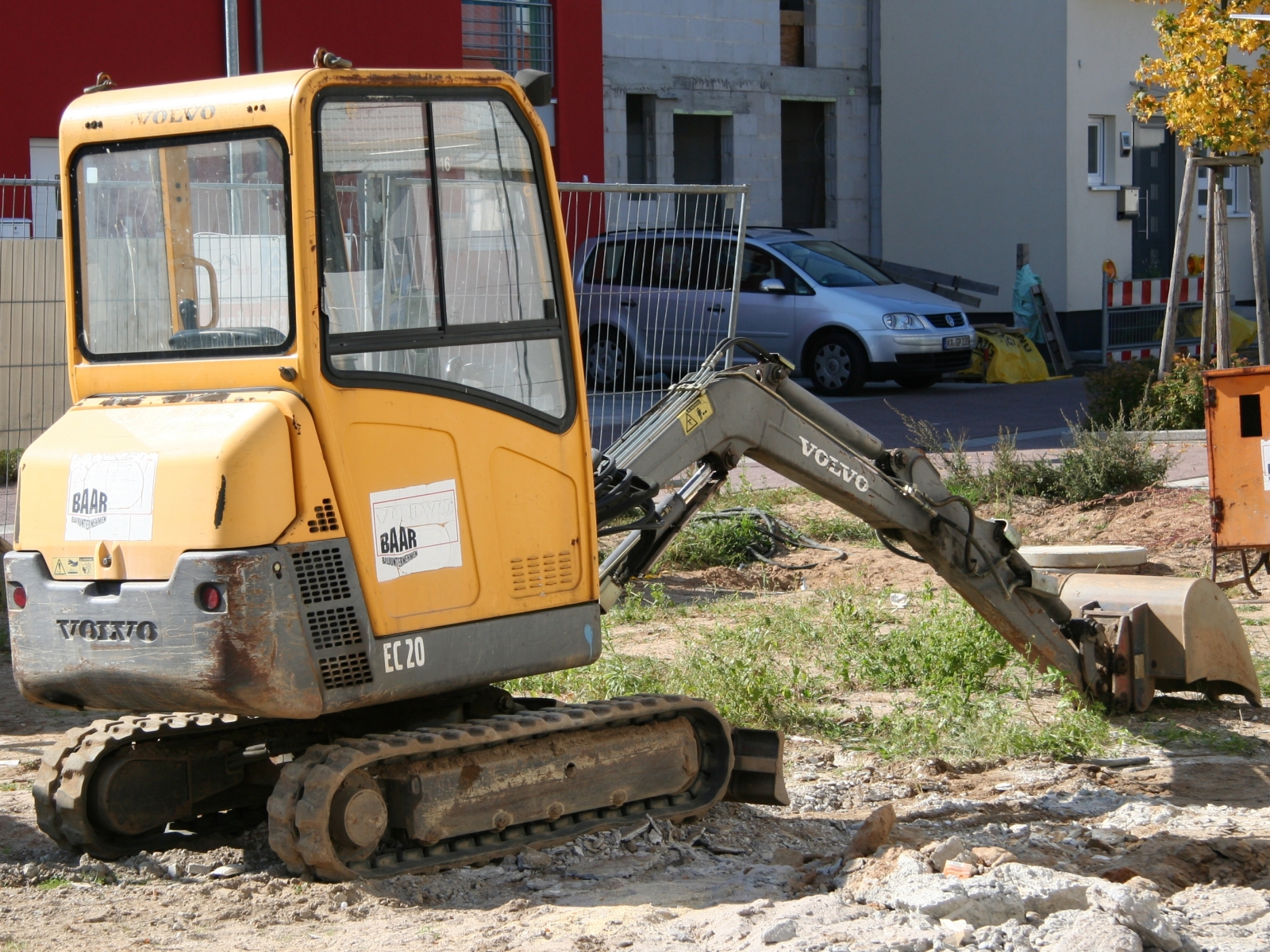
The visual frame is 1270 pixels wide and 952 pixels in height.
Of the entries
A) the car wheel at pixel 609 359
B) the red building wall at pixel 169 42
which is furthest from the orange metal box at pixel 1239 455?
the red building wall at pixel 169 42

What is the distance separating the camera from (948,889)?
15.1ft

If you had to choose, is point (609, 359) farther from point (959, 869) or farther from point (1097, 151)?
point (1097, 151)

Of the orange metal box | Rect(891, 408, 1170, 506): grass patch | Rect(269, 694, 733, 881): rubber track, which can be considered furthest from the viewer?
Rect(891, 408, 1170, 506): grass patch

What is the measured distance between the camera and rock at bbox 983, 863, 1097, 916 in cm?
452

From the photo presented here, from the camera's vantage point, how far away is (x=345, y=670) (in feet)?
15.9

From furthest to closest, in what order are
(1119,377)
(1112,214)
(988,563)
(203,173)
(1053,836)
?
(1112,214)
(1119,377)
(988,563)
(1053,836)
(203,173)

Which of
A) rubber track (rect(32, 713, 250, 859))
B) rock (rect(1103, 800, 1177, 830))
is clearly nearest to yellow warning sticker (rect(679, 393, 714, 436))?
rubber track (rect(32, 713, 250, 859))

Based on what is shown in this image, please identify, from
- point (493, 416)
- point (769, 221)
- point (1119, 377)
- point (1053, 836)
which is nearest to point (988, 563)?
point (1053, 836)

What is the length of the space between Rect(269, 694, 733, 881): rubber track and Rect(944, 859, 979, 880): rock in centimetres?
116

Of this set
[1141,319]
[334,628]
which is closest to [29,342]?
[334,628]

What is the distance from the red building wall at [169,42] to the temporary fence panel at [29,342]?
17.4 feet

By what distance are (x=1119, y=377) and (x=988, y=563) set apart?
8897 millimetres

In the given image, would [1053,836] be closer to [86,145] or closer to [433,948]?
[433,948]

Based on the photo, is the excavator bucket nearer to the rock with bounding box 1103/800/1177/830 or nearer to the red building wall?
the rock with bounding box 1103/800/1177/830
